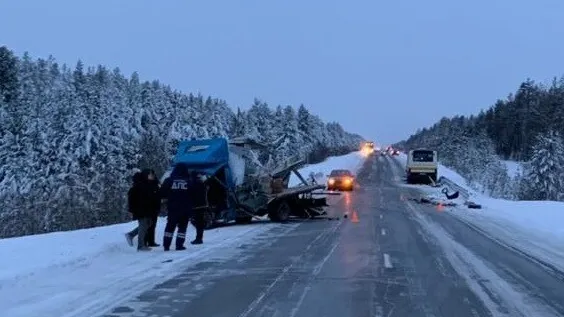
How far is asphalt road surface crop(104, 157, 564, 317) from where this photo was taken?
9242 millimetres

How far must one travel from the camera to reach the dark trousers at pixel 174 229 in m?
15.3

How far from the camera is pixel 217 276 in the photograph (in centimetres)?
1200

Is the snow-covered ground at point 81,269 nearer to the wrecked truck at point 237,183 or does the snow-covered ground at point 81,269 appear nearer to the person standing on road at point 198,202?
the person standing on road at point 198,202

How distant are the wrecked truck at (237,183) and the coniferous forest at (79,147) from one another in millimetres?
5462

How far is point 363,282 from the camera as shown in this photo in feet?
37.3

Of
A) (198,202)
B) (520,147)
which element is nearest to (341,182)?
(198,202)

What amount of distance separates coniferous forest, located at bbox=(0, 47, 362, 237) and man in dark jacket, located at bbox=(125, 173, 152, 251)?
15.1m

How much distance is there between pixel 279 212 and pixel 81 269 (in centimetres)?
1292

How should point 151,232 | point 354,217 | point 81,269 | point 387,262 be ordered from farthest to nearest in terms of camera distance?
1. point 354,217
2. point 151,232
3. point 387,262
4. point 81,269

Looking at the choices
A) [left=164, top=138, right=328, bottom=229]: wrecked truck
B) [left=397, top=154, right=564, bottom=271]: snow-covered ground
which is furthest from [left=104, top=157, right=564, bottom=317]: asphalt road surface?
[left=164, top=138, right=328, bottom=229]: wrecked truck

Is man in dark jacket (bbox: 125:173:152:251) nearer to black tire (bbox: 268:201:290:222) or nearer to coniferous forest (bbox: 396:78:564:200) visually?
black tire (bbox: 268:201:290:222)

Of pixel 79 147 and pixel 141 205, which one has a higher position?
pixel 79 147

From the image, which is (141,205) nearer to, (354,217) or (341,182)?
→ (354,217)

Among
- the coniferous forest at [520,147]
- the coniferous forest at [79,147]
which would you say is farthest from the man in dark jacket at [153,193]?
the coniferous forest at [520,147]
